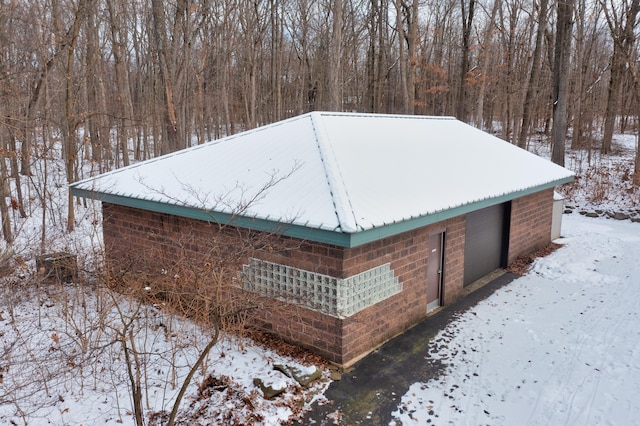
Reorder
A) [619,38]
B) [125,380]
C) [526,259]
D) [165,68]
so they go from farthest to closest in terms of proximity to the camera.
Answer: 1. [619,38]
2. [165,68]
3. [526,259]
4. [125,380]

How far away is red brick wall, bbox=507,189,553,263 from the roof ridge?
5.35 m

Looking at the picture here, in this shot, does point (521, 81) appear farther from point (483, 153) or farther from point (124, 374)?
point (124, 374)

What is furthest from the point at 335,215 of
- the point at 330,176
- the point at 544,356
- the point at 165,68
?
the point at 165,68

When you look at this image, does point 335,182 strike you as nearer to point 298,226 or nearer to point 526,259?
point 298,226

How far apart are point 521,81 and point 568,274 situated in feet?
77.8

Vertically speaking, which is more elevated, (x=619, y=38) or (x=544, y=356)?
(x=619, y=38)

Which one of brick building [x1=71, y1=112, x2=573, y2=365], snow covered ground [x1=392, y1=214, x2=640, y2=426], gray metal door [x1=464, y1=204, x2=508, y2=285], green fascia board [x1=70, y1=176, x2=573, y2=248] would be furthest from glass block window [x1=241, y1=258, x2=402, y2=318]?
gray metal door [x1=464, y1=204, x2=508, y2=285]

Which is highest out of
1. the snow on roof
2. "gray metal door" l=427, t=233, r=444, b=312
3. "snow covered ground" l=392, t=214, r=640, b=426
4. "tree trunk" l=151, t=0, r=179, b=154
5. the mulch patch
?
"tree trunk" l=151, t=0, r=179, b=154

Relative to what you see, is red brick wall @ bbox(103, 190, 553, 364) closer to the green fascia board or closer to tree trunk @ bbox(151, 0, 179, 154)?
the green fascia board

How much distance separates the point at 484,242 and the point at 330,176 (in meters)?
5.12

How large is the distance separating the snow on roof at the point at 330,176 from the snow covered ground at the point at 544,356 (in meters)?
2.10

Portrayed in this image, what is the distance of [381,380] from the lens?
19.6ft

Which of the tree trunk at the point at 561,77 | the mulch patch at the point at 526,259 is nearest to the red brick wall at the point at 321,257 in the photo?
the mulch patch at the point at 526,259

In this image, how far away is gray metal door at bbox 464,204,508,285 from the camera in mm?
9562
